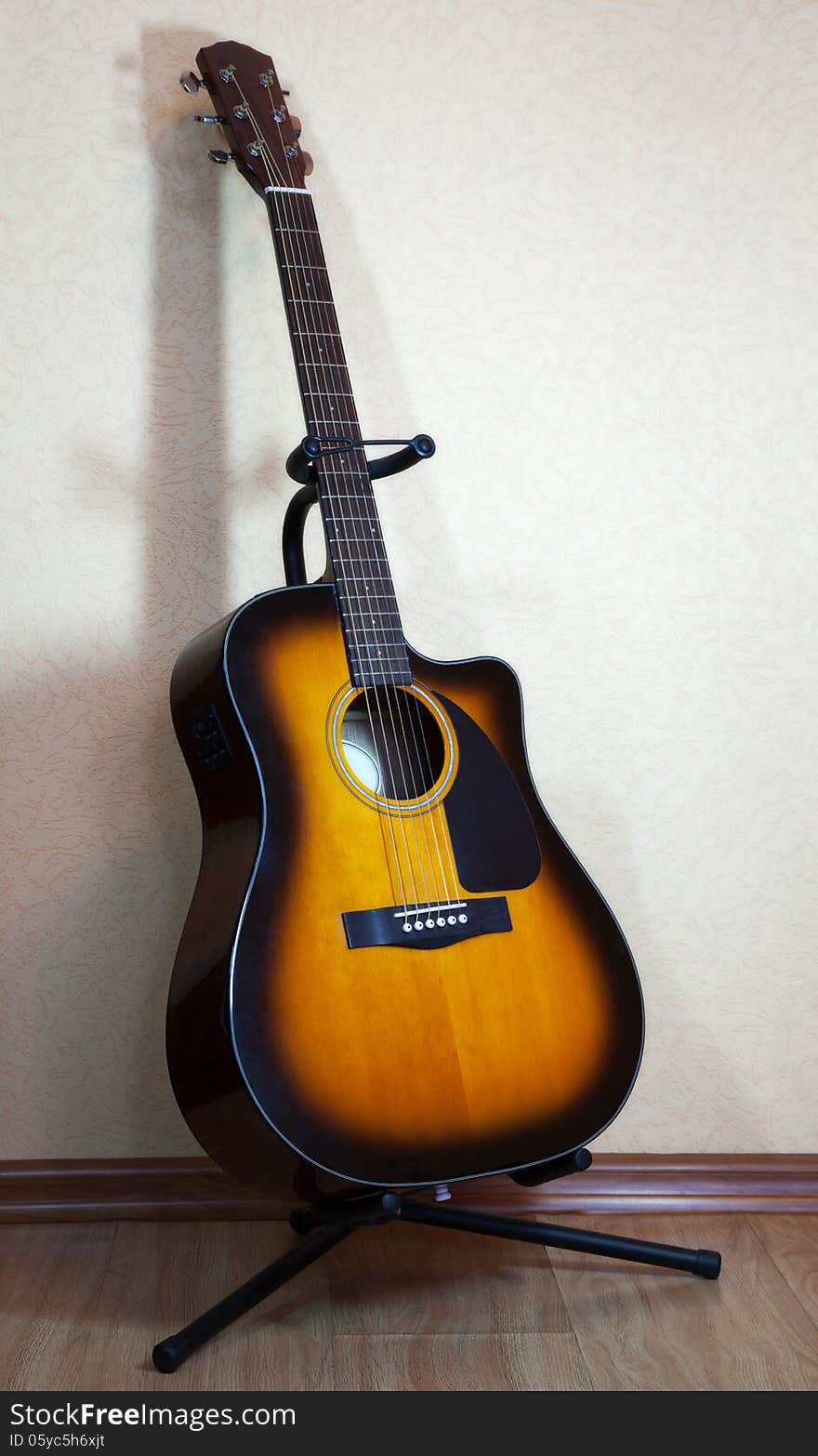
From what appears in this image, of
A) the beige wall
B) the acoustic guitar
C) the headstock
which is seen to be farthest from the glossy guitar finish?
the headstock

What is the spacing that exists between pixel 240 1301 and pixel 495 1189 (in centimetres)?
43

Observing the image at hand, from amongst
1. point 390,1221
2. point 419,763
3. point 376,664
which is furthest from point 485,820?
point 390,1221

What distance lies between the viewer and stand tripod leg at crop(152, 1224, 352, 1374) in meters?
1.12

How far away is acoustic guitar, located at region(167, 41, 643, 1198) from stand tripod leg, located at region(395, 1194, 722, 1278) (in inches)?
5.4

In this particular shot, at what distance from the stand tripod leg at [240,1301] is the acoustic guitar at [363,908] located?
143 mm

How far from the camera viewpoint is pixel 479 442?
1494 mm

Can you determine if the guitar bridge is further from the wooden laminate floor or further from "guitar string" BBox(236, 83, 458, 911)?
the wooden laminate floor

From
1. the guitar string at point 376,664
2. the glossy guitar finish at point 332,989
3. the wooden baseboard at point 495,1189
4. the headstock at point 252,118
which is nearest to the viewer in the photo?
the glossy guitar finish at point 332,989

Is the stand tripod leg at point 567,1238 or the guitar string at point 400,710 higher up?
the guitar string at point 400,710

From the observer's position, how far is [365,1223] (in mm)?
1124

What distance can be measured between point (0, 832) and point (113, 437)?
504mm

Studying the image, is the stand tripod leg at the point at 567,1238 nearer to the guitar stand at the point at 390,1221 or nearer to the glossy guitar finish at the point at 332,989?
Result: the guitar stand at the point at 390,1221

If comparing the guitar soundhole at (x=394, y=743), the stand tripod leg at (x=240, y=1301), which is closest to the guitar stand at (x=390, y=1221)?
the stand tripod leg at (x=240, y=1301)

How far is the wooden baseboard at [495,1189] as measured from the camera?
57.2 inches
